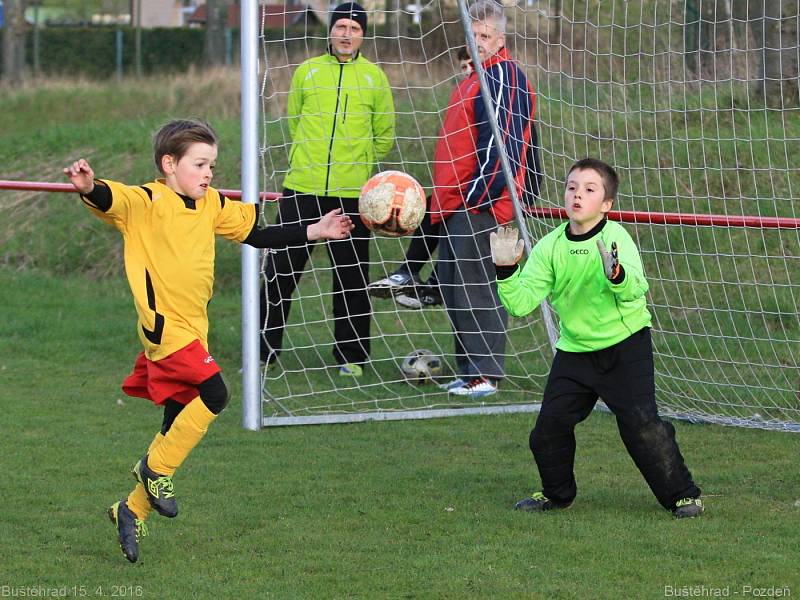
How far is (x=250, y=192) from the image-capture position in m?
6.59

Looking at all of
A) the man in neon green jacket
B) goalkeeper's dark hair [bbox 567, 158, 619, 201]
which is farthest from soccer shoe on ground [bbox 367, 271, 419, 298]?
goalkeeper's dark hair [bbox 567, 158, 619, 201]

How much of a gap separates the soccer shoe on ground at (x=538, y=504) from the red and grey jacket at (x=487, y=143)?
256 cm

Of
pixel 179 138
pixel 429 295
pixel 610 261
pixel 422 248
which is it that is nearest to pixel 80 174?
pixel 179 138

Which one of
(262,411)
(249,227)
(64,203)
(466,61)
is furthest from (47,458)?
(64,203)

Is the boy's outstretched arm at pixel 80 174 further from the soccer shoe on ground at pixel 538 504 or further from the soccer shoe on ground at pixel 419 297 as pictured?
the soccer shoe on ground at pixel 419 297

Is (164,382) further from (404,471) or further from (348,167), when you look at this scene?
(348,167)

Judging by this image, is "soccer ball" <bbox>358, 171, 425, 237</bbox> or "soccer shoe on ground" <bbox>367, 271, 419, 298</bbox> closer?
"soccer ball" <bbox>358, 171, 425, 237</bbox>

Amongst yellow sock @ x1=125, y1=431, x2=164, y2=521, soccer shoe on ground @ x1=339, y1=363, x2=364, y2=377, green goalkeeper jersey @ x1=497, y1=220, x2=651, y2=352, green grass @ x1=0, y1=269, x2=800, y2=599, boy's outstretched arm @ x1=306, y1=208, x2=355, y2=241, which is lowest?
soccer shoe on ground @ x1=339, y1=363, x2=364, y2=377

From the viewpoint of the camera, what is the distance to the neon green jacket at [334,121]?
759 cm

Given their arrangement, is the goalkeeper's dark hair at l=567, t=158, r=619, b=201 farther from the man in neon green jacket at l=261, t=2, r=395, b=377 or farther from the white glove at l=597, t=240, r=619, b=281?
the man in neon green jacket at l=261, t=2, r=395, b=377

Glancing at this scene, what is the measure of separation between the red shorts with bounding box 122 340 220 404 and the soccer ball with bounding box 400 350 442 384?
10.7ft

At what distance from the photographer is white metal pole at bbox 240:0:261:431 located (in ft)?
21.7

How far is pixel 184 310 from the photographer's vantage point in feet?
15.0

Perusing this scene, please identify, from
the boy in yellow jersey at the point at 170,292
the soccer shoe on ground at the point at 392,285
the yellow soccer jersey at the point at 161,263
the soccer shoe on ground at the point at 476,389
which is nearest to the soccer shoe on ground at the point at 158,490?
the boy in yellow jersey at the point at 170,292
